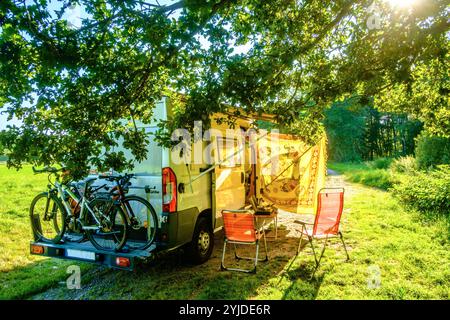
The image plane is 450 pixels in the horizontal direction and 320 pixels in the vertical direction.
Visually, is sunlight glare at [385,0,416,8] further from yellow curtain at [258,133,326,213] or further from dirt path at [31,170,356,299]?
dirt path at [31,170,356,299]

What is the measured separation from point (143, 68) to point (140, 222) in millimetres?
2227

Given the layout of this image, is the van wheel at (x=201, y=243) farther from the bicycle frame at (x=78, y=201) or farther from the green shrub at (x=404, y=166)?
the green shrub at (x=404, y=166)

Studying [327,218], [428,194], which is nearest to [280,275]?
[327,218]

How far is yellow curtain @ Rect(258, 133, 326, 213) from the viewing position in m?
8.09

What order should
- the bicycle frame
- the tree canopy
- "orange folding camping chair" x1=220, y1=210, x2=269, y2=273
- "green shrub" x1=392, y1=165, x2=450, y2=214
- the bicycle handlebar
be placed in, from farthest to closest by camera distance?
"green shrub" x1=392, y1=165, x2=450, y2=214 → "orange folding camping chair" x1=220, y1=210, x2=269, y2=273 → the bicycle frame → the bicycle handlebar → the tree canopy

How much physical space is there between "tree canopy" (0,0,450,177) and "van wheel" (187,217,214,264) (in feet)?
5.35

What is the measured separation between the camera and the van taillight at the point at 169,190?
462 cm

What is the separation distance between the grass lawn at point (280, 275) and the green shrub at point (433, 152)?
1139cm

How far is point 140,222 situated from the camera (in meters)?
4.80

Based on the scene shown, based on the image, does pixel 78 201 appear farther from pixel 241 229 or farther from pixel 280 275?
pixel 280 275

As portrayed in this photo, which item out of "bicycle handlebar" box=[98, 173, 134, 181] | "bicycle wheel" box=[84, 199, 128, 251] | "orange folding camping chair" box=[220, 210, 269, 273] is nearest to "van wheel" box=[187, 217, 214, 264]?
"orange folding camping chair" box=[220, 210, 269, 273]
